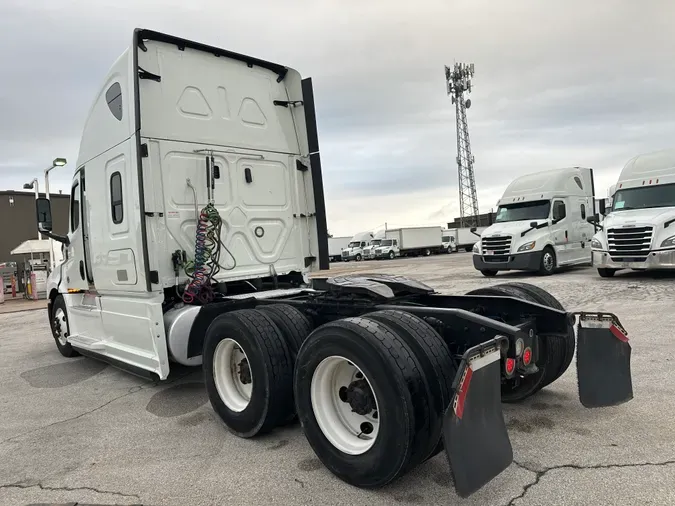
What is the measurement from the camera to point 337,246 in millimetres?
50344

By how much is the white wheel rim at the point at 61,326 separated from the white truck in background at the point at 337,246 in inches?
1611

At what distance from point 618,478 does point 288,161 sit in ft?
14.7

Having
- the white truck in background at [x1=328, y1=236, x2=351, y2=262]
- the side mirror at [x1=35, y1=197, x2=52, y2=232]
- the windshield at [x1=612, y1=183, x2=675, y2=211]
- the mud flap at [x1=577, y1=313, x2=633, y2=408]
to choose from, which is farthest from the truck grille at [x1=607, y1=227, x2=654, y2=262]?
the white truck in background at [x1=328, y1=236, x2=351, y2=262]

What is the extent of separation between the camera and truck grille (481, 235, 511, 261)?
51.1ft

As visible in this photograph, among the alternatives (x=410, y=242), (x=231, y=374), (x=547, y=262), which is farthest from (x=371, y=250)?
(x=231, y=374)

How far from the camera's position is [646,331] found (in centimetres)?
673

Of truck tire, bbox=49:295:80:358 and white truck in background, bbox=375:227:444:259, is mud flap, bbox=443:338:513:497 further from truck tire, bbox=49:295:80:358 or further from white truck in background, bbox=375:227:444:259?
white truck in background, bbox=375:227:444:259

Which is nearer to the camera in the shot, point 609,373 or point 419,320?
point 419,320

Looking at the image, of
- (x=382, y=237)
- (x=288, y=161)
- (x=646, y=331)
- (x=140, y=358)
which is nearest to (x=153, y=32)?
(x=288, y=161)

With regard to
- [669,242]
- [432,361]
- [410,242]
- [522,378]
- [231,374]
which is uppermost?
[410,242]

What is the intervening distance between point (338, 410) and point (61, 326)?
5.50 metres

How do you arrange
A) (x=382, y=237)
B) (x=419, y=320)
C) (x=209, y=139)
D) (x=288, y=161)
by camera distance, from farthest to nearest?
(x=382, y=237), (x=288, y=161), (x=209, y=139), (x=419, y=320)

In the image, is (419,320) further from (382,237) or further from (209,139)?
(382,237)

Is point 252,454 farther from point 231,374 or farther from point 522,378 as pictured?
point 522,378
